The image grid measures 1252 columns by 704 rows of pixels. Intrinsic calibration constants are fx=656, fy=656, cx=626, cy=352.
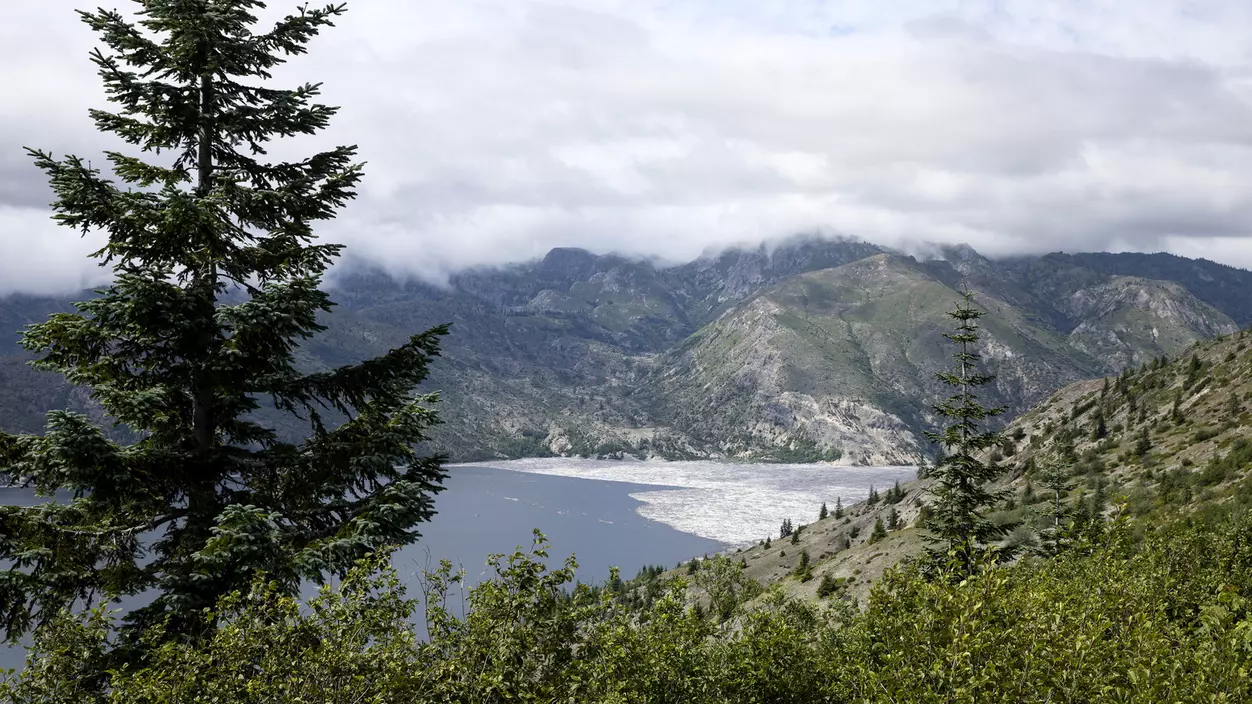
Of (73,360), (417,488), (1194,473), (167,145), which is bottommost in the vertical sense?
(1194,473)

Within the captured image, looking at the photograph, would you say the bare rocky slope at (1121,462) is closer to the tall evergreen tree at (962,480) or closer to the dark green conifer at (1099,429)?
the dark green conifer at (1099,429)

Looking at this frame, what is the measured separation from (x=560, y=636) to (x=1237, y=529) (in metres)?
26.5

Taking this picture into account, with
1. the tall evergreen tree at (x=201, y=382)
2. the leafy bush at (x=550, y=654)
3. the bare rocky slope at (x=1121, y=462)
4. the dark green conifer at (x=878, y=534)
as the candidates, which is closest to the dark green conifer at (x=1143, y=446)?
the bare rocky slope at (x=1121, y=462)

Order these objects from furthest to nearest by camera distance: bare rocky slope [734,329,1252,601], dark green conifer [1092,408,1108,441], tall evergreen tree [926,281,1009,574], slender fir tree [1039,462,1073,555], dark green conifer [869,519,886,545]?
1. dark green conifer [1092,408,1108,441]
2. dark green conifer [869,519,886,545]
3. bare rocky slope [734,329,1252,601]
4. slender fir tree [1039,462,1073,555]
5. tall evergreen tree [926,281,1009,574]

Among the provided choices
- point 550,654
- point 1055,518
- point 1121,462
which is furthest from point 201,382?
point 1121,462

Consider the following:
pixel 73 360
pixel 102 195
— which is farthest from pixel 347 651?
pixel 102 195

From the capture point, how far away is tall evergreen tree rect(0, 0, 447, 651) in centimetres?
1035

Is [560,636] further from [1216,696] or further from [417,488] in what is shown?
[1216,696]

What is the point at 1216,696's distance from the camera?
775 centimetres

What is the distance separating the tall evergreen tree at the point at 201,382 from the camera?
1035cm

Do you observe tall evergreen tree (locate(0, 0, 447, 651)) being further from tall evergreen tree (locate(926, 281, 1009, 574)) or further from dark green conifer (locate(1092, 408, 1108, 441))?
dark green conifer (locate(1092, 408, 1108, 441))

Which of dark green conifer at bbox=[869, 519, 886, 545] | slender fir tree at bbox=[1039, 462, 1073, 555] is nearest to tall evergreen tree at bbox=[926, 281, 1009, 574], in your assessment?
slender fir tree at bbox=[1039, 462, 1073, 555]

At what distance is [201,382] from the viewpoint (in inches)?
479

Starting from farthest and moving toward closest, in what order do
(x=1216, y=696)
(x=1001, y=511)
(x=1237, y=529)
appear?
1. (x=1001, y=511)
2. (x=1237, y=529)
3. (x=1216, y=696)
